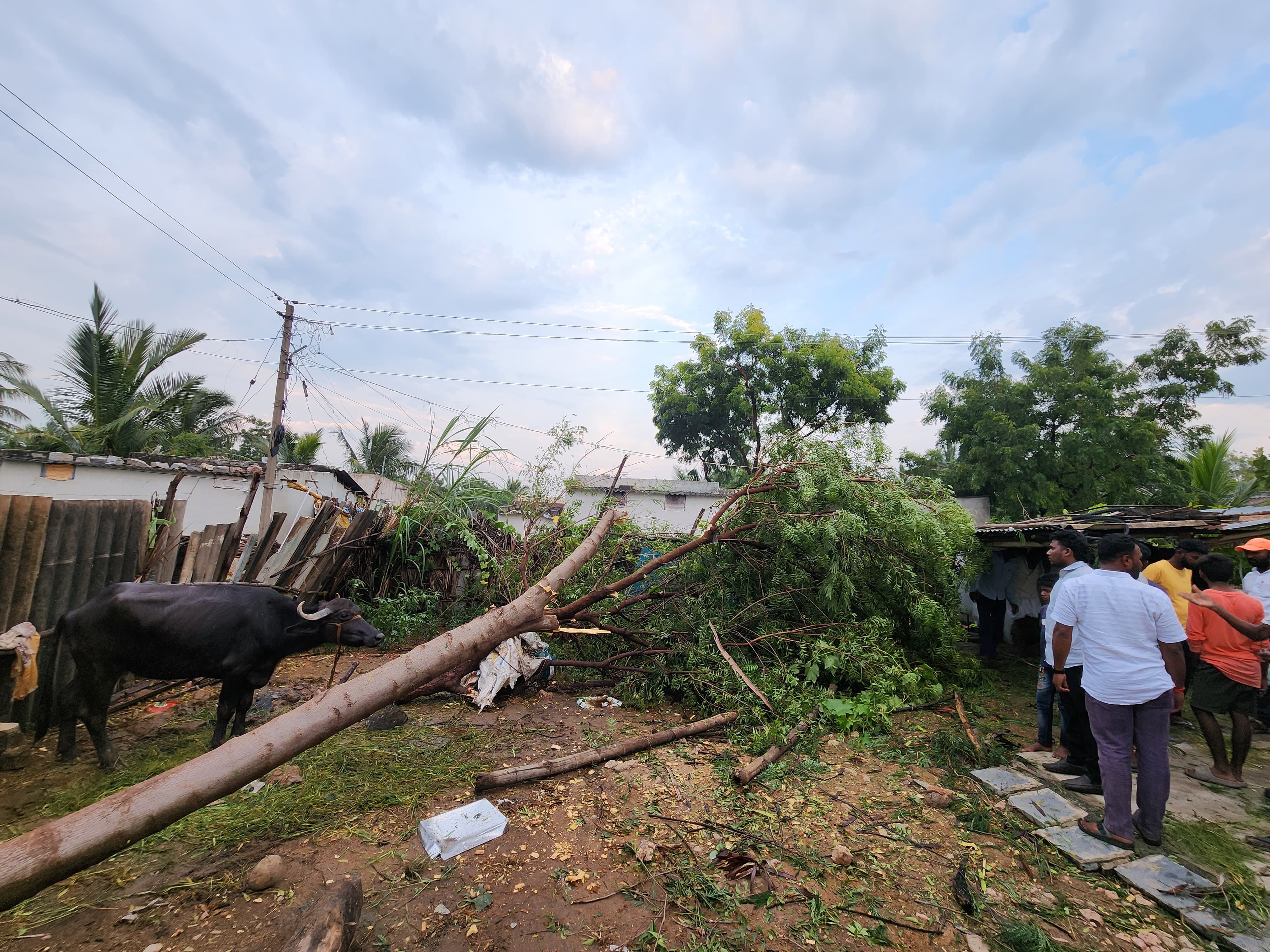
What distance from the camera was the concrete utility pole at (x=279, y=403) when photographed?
36.9 feet

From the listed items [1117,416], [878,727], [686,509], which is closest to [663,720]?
[878,727]

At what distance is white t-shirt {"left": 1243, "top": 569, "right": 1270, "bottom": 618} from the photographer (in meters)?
4.28

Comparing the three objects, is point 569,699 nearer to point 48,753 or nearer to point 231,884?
point 231,884

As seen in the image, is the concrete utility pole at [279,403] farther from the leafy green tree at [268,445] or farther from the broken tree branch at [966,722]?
the broken tree branch at [966,722]

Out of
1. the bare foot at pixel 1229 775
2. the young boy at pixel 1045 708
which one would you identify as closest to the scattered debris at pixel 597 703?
the young boy at pixel 1045 708

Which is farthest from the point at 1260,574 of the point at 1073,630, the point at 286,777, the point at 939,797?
the point at 286,777

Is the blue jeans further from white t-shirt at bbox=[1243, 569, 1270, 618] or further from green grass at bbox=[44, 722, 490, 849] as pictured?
green grass at bbox=[44, 722, 490, 849]

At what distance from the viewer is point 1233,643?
3842 mm

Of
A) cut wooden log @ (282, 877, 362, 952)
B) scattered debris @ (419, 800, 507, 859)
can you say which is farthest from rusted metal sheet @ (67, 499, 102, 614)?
cut wooden log @ (282, 877, 362, 952)

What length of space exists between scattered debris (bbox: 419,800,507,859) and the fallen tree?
2.78 feet

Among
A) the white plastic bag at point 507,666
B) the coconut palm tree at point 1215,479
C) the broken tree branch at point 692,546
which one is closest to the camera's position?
the white plastic bag at point 507,666

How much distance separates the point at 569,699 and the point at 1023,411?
13.1 meters

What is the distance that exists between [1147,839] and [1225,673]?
157cm

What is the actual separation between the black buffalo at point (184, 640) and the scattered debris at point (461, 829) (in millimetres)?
1416
